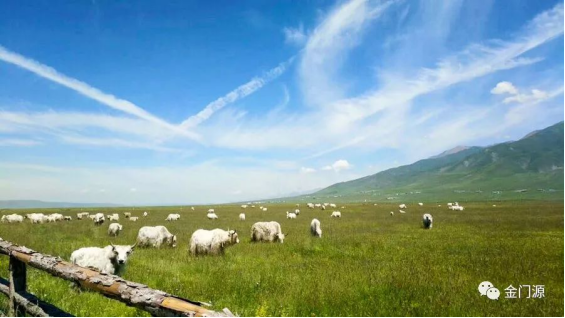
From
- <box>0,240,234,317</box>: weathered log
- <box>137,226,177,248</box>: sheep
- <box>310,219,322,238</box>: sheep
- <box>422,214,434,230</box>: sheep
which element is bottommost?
<box>422,214,434,230</box>: sheep

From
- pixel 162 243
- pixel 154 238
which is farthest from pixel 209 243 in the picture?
pixel 154 238

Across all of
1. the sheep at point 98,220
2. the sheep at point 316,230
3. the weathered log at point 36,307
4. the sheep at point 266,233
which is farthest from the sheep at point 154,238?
the sheep at point 98,220

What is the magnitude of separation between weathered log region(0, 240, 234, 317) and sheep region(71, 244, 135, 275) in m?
3.15

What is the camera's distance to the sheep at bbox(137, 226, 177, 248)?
21516mm

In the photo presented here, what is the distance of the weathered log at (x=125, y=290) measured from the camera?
4.81 m

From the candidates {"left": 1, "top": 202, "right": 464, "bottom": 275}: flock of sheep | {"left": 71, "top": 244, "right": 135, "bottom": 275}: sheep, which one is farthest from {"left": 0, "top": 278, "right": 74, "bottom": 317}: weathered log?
{"left": 71, "top": 244, "right": 135, "bottom": 275}: sheep

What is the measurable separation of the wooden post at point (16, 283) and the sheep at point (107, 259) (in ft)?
10.7

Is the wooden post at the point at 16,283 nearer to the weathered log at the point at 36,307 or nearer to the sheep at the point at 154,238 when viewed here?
the weathered log at the point at 36,307

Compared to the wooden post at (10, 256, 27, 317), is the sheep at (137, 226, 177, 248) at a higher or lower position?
lower

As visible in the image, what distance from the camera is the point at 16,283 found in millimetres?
7828

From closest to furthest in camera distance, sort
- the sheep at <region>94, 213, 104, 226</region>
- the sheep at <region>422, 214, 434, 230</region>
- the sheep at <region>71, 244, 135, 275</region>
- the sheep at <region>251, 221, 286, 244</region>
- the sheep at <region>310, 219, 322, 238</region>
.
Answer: the sheep at <region>71, 244, 135, 275</region> < the sheep at <region>251, 221, 286, 244</region> < the sheep at <region>310, 219, 322, 238</region> < the sheep at <region>422, 214, 434, 230</region> < the sheep at <region>94, 213, 104, 226</region>

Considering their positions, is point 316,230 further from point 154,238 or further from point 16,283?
point 16,283

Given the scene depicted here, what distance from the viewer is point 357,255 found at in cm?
1619

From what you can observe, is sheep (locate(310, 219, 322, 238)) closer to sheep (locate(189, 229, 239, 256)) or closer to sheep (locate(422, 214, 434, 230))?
sheep (locate(189, 229, 239, 256))
